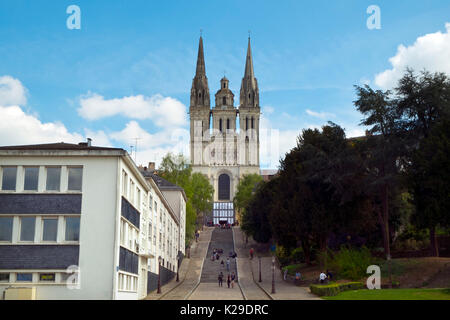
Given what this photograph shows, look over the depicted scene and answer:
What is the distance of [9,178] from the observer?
2797 cm

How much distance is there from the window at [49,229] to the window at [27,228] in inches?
20.9

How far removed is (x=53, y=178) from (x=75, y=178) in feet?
3.61

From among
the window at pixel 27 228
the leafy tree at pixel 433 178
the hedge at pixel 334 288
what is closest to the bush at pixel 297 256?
the hedge at pixel 334 288

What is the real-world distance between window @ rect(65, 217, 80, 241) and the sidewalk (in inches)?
447

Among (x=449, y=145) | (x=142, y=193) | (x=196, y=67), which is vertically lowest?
(x=142, y=193)

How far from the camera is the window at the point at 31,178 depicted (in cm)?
2794

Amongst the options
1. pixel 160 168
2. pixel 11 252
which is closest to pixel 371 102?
pixel 11 252

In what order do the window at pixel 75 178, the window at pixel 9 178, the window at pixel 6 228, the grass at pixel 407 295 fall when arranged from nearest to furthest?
the grass at pixel 407 295 < the window at pixel 6 228 < the window at pixel 9 178 < the window at pixel 75 178

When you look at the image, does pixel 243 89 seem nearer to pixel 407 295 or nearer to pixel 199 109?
pixel 199 109

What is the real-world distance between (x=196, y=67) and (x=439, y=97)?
110 m

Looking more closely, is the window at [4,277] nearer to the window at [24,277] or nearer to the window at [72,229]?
the window at [24,277]

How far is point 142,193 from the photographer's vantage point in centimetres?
3650

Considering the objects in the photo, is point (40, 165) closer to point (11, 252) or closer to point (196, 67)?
point (11, 252)
